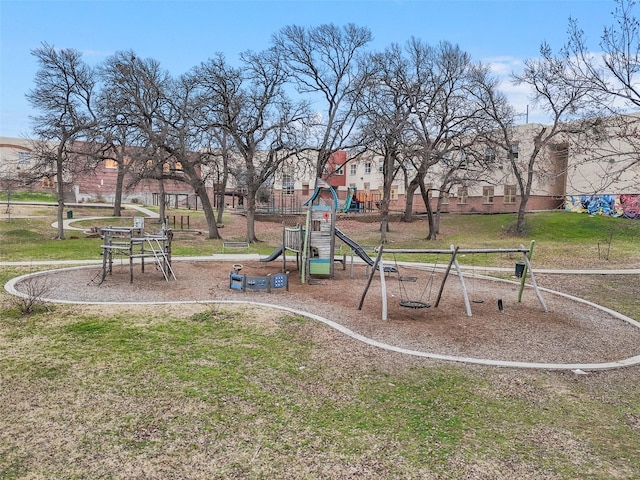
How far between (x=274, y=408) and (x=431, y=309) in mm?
6550

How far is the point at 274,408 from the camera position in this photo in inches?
219

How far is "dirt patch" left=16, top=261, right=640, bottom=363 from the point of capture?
845 centimetres

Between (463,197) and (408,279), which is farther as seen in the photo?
(463,197)

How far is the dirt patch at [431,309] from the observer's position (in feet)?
27.7

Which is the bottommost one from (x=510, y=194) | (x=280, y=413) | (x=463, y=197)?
(x=280, y=413)

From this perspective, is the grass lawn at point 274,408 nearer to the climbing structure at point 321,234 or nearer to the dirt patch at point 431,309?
the dirt patch at point 431,309

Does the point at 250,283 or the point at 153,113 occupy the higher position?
the point at 153,113

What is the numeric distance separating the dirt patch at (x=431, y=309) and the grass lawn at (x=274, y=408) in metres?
1.10

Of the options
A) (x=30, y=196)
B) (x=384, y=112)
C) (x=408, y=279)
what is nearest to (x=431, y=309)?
(x=408, y=279)

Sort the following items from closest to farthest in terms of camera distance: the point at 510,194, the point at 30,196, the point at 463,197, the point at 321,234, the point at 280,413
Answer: the point at 280,413 → the point at 321,234 → the point at 510,194 → the point at 463,197 → the point at 30,196

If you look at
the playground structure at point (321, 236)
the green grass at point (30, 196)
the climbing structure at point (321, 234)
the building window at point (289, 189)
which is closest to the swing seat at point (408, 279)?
the playground structure at point (321, 236)

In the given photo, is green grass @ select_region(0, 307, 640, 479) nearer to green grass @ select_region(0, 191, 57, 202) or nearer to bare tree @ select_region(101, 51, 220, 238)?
bare tree @ select_region(101, 51, 220, 238)

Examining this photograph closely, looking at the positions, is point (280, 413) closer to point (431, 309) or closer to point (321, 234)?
point (431, 309)

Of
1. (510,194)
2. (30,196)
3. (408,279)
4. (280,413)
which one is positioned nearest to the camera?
(280,413)
